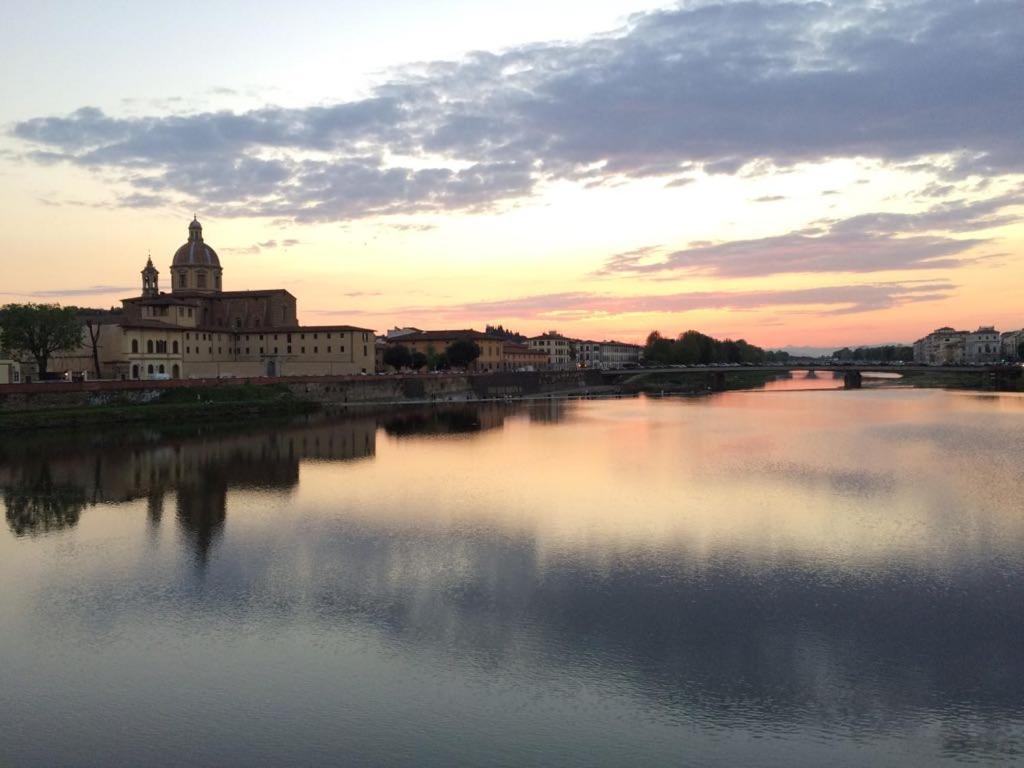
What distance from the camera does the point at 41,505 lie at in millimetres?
26656

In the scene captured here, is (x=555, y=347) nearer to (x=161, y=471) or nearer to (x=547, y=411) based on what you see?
(x=547, y=411)

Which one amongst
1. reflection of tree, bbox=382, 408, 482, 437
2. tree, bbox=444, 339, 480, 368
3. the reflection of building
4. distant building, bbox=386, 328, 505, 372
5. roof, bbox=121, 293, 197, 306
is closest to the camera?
the reflection of building

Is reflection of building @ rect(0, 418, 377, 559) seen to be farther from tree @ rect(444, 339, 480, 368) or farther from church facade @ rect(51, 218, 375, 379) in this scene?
tree @ rect(444, 339, 480, 368)

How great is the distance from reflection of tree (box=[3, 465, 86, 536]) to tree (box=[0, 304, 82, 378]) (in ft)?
92.6

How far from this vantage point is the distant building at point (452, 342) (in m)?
114

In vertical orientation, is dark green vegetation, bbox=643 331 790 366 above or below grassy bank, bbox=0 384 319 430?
above

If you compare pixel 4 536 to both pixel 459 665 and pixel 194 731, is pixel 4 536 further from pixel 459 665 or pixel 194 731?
pixel 459 665

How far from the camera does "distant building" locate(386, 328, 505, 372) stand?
4471 inches

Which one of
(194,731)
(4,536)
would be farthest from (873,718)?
(4,536)

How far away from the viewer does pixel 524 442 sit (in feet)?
145

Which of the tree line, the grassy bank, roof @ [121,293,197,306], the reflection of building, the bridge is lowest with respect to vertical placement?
the reflection of building

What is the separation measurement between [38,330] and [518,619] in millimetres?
54819

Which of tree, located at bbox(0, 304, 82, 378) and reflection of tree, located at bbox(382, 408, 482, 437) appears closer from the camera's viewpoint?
reflection of tree, located at bbox(382, 408, 482, 437)

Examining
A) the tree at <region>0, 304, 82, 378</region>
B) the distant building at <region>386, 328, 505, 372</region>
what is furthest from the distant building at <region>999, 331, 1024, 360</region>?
the tree at <region>0, 304, 82, 378</region>
